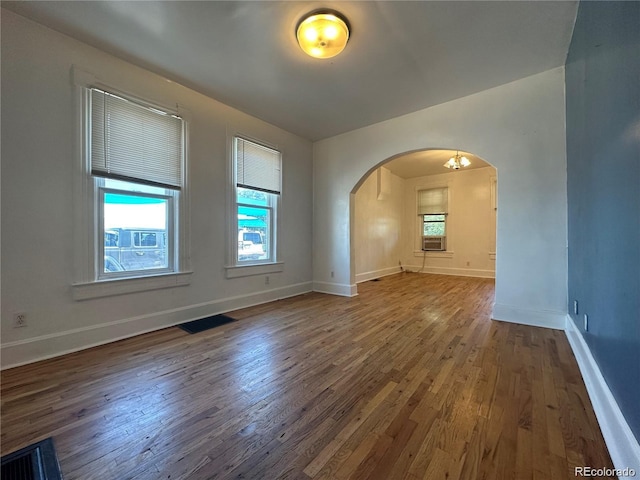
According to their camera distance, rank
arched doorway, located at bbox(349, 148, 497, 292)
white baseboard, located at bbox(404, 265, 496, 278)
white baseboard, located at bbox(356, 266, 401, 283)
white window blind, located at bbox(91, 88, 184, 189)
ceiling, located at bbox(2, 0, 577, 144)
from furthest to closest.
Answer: white baseboard, located at bbox(404, 265, 496, 278) < arched doorway, located at bbox(349, 148, 497, 292) < white baseboard, located at bbox(356, 266, 401, 283) < white window blind, located at bbox(91, 88, 184, 189) < ceiling, located at bbox(2, 0, 577, 144)

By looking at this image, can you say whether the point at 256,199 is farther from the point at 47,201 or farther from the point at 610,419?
the point at 610,419

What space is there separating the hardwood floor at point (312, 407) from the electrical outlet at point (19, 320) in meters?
0.36

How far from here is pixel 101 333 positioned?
101 inches

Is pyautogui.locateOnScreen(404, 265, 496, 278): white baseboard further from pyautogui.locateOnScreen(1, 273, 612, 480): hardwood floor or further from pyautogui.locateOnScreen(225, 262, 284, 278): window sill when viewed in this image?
pyautogui.locateOnScreen(225, 262, 284, 278): window sill

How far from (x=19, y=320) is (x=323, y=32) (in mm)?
3492

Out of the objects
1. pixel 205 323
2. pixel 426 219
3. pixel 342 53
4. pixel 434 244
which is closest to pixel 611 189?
pixel 342 53

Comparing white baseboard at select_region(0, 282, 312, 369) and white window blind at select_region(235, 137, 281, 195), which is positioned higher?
white window blind at select_region(235, 137, 281, 195)

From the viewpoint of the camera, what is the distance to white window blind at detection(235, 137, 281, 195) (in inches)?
151

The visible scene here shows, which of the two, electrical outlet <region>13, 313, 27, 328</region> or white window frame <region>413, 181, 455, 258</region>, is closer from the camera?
electrical outlet <region>13, 313, 27, 328</region>

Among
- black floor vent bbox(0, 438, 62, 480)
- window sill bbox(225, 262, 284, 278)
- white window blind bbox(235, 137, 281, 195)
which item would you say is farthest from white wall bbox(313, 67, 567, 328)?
black floor vent bbox(0, 438, 62, 480)

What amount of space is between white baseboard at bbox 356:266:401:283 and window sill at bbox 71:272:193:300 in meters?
3.93

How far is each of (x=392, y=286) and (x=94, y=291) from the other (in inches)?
193

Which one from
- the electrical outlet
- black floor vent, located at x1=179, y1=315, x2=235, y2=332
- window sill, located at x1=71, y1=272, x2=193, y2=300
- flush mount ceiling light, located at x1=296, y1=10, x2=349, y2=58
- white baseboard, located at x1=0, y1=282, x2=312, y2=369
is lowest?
black floor vent, located at x1=179, y1=315, x2=235, y2=332

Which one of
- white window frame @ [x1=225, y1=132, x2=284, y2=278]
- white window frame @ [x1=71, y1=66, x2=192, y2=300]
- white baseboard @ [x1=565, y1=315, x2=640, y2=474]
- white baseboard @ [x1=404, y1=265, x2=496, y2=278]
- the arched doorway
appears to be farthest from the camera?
white baseboard @ [x1=404, y1=265, x2=496, y2=278]
